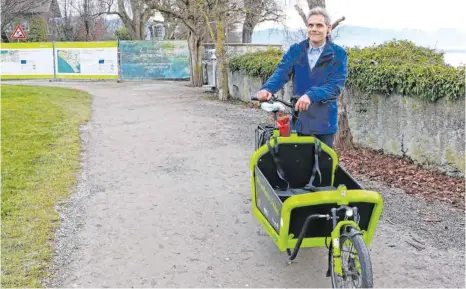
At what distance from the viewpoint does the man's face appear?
14.4 feet

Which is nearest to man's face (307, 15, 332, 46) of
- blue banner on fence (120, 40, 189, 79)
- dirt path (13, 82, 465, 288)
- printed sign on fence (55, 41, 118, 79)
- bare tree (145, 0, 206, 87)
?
dirt path (13, 82, 465, 288)

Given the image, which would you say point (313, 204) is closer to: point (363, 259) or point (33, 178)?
point (363, 259)

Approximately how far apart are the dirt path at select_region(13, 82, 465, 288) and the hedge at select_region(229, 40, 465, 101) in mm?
1556

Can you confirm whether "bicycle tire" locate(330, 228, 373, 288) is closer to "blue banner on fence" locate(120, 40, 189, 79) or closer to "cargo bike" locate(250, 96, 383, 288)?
"cargo bike" locate(250, 96, 383, 288)

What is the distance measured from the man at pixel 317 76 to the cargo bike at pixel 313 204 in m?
0.15

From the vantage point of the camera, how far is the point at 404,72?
7426 millimetres

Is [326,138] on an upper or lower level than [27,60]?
lower

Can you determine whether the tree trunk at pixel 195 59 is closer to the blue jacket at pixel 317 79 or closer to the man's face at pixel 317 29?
the blue jacket at pixel 317 79

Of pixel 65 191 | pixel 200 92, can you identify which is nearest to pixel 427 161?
pixel 65 191

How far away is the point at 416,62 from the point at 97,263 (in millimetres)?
5827

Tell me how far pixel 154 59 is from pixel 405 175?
19.4 meters

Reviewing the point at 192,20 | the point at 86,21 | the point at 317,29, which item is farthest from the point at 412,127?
the point at 86,21

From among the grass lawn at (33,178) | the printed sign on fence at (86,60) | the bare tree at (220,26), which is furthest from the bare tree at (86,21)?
the grass lawn at (33,178)

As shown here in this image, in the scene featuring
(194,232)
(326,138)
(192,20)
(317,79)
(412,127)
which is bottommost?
(194,232)
